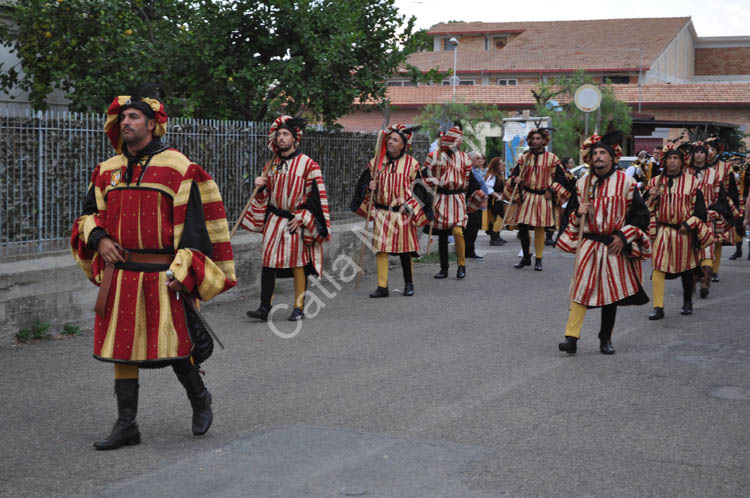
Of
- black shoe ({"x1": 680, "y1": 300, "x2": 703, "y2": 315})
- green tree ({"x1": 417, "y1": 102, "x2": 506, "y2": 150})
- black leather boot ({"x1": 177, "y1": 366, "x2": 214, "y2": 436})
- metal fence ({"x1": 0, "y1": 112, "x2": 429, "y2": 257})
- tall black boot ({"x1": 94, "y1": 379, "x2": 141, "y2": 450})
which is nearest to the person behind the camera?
tall black boot ({"x1": 94, "y1": 379, "x2": 141, "y2": 450})

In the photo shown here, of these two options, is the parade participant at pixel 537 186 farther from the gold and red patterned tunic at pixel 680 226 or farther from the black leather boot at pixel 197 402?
the black leather boot at pixel 197 402

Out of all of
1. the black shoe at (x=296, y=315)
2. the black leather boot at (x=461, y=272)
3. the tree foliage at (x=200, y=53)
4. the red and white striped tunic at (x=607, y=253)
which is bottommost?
the black shoe at (x=296, y=315)

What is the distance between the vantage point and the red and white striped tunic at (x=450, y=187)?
13.9 meters

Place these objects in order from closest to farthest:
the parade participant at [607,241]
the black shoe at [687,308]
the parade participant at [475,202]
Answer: the parade participant at [607,241] < the black shoe at [687,308] < the parade participant at [475,202]

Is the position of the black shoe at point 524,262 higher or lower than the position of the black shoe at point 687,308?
higher

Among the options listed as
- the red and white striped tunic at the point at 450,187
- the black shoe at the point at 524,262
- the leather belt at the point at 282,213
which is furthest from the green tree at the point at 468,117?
the leather belt at the point at 282,213

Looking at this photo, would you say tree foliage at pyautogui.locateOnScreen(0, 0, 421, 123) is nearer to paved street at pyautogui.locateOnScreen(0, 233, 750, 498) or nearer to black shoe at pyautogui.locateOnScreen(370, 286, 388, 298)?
black shoe at pyautogui.locateOnScreen(370, 286, 388, 298)

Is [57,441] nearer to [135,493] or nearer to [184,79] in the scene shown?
[135,493]

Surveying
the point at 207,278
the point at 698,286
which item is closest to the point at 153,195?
the point at 207,278

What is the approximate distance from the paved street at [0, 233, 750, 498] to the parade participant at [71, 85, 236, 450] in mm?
526

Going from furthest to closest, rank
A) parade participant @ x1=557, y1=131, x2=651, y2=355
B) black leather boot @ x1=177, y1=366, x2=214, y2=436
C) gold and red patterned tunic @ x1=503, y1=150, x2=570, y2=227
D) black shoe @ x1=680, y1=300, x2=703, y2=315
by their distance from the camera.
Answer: gold and red patterned tunic @ x1=503, y1=150, x2=570, y2=227 < black shoe @ x1=680, y1=300, x2=703, y2=315 < parade participant @ x1=557, y1=131, x2=651, y2=355 < black leather boot @ x1=177, y1=366, x2=214, y2=436

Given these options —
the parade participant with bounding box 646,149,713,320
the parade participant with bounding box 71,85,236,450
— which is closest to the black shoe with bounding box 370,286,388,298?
the parade participant with bounding box 646,149,713,320

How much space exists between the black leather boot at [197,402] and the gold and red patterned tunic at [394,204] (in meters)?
6.38

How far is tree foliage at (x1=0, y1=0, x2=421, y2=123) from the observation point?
12898mm
